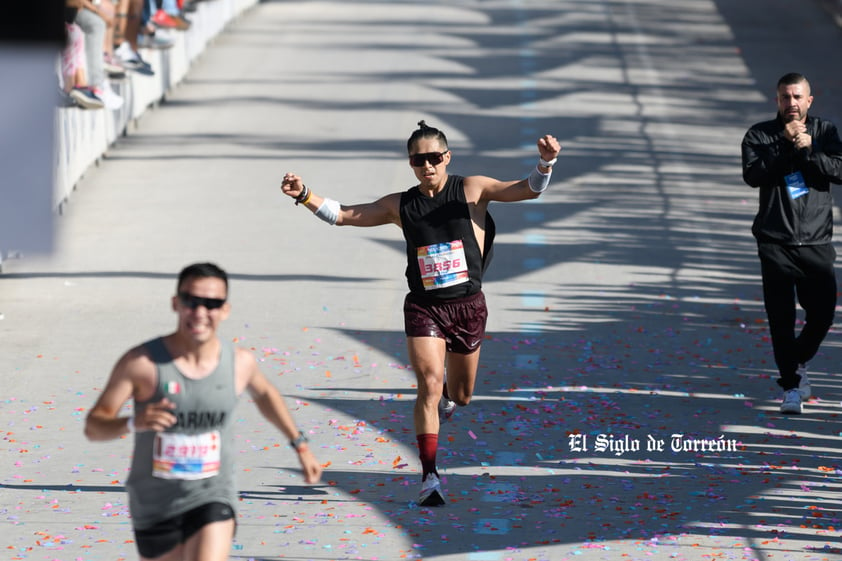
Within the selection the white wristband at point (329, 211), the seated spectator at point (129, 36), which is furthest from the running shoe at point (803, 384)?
the seated spectator at point (129, 36)

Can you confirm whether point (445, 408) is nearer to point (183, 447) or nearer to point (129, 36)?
point (183, 447)

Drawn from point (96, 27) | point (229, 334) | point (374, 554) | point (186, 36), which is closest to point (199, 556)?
point (374, 554)

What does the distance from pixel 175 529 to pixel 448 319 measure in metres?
3.42

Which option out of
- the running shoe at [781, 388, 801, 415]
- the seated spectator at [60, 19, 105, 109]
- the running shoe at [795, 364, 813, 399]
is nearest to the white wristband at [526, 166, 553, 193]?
the running shoe at [781, 388, 801, 415]

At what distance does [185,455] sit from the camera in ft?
20.6

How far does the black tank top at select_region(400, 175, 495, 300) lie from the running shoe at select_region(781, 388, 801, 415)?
9.25ft

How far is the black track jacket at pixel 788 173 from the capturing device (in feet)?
34.7

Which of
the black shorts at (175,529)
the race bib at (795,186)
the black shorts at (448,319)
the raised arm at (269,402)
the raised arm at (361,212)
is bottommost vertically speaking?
the black shorts at (175,529)

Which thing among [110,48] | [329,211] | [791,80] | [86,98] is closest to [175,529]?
[329,211]

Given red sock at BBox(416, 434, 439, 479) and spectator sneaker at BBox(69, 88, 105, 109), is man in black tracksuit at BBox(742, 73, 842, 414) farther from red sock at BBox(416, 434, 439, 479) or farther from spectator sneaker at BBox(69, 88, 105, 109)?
spectator sneaker at BBox(69, 88, 105, 109)

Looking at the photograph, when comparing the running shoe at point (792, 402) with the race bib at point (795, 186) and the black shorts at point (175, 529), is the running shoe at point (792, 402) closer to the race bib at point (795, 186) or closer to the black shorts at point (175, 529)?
the race bib at point (795, 186)

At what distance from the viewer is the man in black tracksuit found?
34.6ft

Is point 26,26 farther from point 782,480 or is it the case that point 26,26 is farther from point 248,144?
point 248,144

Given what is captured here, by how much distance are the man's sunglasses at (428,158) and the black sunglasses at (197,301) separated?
315 cm
